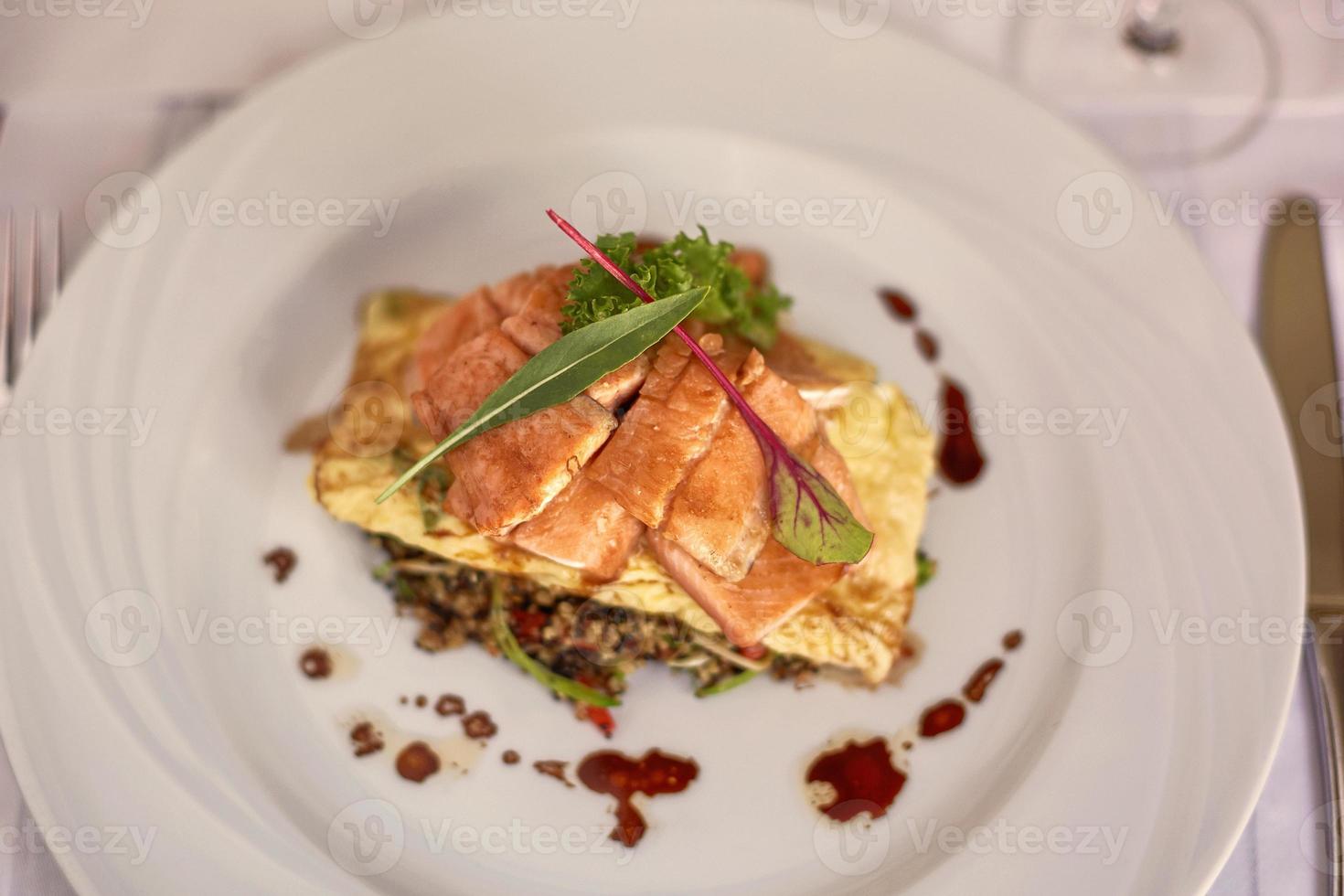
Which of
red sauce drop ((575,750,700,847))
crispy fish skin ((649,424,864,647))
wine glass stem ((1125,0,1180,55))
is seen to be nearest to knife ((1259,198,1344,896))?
wine glass stem ((1125,0,1180,55))

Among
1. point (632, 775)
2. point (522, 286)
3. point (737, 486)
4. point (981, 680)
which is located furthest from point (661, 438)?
point (981, 680)

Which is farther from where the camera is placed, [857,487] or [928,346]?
[928,346]

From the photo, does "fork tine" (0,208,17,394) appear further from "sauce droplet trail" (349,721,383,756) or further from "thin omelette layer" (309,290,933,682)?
"sauce droplet trail" (349,721,383,756)

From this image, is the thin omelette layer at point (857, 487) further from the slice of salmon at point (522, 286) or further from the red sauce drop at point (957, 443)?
the slice of salmon at point (522, 286)

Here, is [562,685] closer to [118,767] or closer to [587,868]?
[587,868]

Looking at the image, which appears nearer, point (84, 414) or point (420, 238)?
point (84, 414)

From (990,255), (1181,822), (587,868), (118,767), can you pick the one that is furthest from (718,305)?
(118,767)

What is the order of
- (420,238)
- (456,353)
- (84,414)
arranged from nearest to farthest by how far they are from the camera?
(456,353) < (84,414) < (420,238)

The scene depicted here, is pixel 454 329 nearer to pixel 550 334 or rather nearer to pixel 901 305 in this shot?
pixel 550 334
